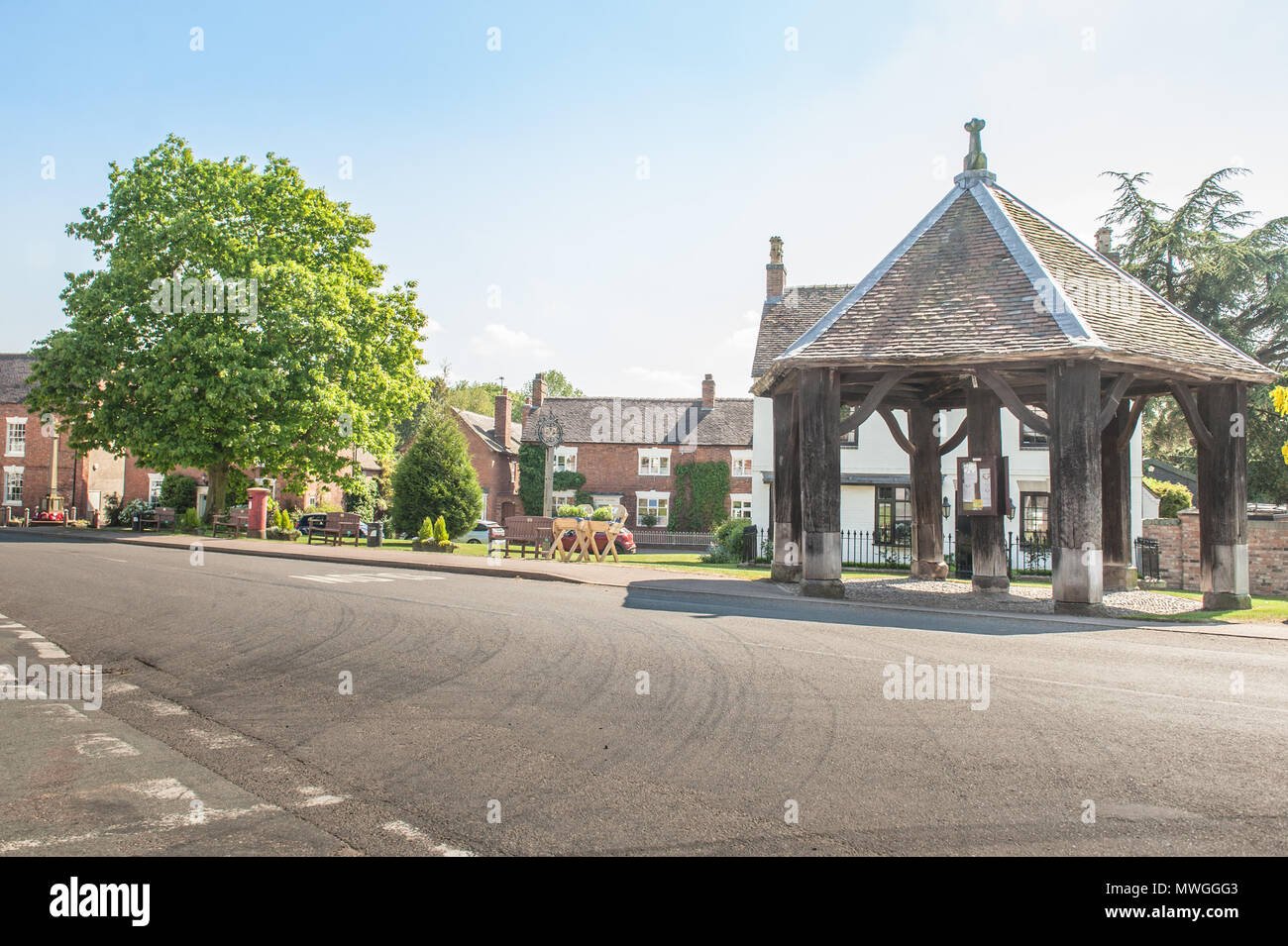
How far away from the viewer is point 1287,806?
4793mm

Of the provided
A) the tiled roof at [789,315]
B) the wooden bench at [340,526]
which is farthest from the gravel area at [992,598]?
the wooden bench at [340,526]

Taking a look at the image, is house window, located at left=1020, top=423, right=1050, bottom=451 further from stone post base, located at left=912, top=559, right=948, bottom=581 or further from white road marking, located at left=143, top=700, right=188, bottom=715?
white road marking, located at left=143, top=700, right=188, bottom=715

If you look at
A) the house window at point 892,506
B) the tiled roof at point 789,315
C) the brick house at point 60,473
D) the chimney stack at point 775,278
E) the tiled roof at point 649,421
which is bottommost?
the house window at point 892,506

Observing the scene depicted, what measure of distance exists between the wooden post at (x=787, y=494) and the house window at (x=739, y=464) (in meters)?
31.9

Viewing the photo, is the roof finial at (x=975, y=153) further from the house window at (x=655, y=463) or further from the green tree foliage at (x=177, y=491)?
the green tree foliage at (x=177, y=491)

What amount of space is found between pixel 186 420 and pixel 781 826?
3408cm

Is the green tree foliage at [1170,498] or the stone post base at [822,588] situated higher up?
the green tree foliage at [1170,498]

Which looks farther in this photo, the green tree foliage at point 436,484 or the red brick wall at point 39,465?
the red brick wall at point 39,465

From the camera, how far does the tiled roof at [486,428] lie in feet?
188

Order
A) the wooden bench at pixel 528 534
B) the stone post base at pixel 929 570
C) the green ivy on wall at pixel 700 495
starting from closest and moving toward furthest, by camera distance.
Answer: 1. the stone post base at pixel 929 570
2. the wooden bench at pixel 528 534
3. the green ivy on wall at pixel 700 495

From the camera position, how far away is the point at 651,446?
53.8 meters

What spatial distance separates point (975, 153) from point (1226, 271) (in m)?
21.9

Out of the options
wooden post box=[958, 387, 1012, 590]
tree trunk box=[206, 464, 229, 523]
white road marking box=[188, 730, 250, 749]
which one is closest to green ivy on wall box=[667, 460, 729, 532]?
tree trunk box=[206, 464, 229, 523]
